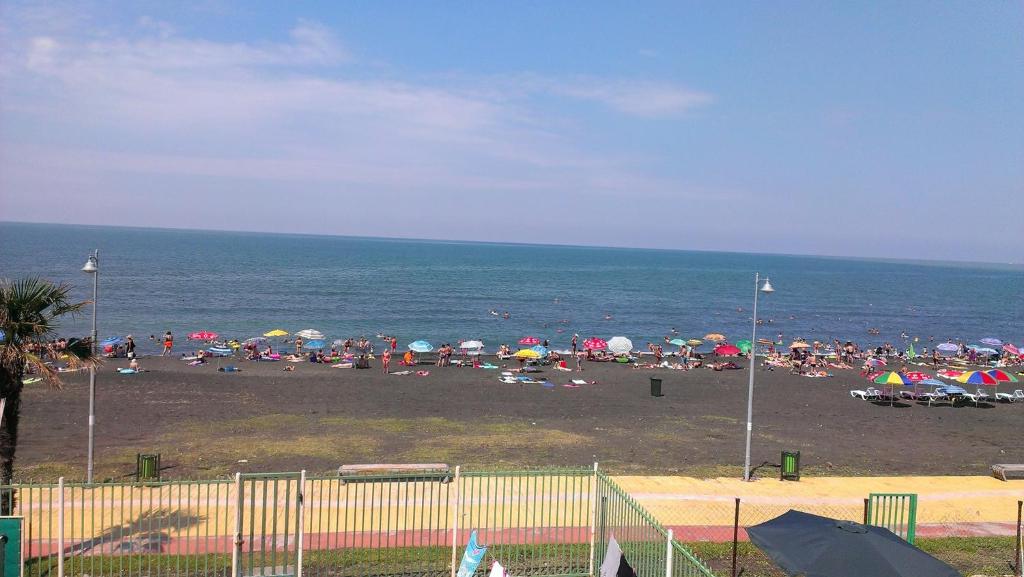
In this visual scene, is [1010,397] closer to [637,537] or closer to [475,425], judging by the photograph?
[475,425]

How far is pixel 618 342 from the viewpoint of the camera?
1793 inches

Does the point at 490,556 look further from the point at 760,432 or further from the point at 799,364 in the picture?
the point at 799,364

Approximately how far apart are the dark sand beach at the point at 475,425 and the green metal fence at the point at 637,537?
7486mm

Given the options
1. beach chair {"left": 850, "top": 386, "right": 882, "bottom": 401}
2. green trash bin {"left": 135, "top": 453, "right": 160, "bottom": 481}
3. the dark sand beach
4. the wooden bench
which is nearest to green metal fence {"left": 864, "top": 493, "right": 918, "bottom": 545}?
the dark sand beach

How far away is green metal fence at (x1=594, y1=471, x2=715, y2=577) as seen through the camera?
348 inches

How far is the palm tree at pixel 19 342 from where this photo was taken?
11438mm

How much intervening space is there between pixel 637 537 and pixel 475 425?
14.4 meters

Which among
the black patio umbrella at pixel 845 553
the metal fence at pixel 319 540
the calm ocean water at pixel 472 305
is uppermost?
the black patio umbrella at pixel 845 553

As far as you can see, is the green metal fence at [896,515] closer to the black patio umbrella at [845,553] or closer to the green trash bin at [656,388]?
the black patio umbrella at [845,553]

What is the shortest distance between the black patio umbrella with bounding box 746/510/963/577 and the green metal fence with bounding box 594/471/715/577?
3.21 ft

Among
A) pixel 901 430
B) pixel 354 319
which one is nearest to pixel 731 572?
pixel 901 430

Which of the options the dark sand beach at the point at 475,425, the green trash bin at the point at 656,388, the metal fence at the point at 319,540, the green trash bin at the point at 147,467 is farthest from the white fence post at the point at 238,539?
the green trash bin at the point at 656,388

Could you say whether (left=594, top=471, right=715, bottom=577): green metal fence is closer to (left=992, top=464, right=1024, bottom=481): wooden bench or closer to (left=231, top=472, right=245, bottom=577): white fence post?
(left=231, top=472, right=245, bottom=577): white fence post

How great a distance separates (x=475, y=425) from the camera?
24156mm
